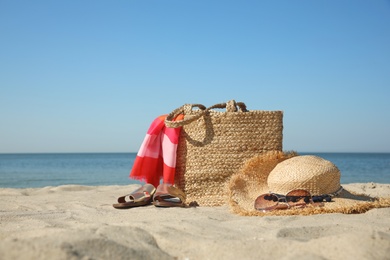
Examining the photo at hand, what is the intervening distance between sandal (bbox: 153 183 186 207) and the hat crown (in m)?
0.81

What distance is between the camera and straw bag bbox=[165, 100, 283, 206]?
3.60 meters

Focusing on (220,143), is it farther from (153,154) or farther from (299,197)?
(299,197)

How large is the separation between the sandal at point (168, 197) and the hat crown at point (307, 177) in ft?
2.66

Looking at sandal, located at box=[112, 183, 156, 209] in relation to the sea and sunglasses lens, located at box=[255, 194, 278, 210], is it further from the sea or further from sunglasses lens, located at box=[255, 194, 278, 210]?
the sea

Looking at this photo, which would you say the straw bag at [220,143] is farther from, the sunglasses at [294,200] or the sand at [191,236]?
the sunglasses at [294,200]

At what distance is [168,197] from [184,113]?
32.3 inches

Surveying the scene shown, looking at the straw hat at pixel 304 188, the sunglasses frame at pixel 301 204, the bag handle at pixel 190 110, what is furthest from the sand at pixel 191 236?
the bag handle at pixel 190 110

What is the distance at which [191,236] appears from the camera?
6.71 feet

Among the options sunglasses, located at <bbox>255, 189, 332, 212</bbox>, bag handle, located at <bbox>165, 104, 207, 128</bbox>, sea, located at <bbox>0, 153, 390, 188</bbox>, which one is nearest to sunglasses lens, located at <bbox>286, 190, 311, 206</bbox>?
sunglasses, located at <bbox>255, 189, 332, 212</bbox>

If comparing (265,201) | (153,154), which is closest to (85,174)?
(153,154)

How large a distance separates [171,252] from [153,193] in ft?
6.08

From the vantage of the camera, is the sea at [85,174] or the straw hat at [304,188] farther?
Answer: the sea at [85,174]

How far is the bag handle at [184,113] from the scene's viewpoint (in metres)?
3.57

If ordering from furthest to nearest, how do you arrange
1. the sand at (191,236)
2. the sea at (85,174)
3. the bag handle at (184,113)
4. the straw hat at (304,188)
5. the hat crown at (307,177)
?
the sea at (85,174) < the bag handle at (184,113) < the hat crown at (307,177) < the straw hat at (304,188) < the sand at (191,236)
